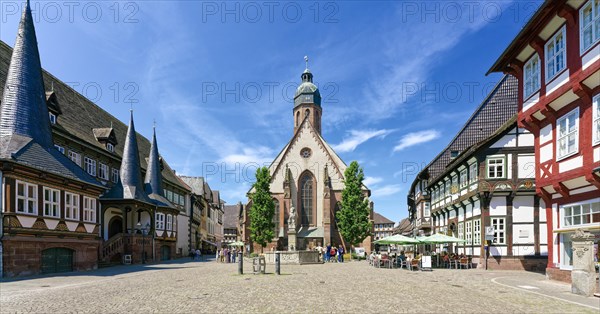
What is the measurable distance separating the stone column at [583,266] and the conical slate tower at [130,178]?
25.6 m

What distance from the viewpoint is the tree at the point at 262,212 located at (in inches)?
1908

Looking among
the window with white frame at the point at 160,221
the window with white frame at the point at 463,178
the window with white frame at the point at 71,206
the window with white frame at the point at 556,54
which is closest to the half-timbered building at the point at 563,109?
the window with white frame at the point at 556,54

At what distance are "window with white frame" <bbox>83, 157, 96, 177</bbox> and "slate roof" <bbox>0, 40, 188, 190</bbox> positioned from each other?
3.42 ft

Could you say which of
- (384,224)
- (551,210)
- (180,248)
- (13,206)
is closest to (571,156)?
(551,210)

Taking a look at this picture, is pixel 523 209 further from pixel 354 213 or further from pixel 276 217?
pixel 276 217

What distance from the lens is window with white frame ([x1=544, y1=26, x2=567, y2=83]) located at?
14500mm

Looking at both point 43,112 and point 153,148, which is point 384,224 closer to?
point 153,148

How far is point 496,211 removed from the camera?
23.7m

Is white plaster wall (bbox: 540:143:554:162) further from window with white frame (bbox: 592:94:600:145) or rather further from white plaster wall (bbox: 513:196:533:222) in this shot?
white plaster wall (bbox: 513:196:533:222)

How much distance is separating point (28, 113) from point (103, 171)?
32.9ft

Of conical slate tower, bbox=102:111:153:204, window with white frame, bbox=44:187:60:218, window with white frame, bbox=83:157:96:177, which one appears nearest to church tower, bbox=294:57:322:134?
conical slate tower, bbox=102:111:153:204

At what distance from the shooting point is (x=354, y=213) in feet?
155

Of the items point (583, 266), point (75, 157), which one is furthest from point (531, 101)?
point (75, 157)

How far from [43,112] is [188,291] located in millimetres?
14514
